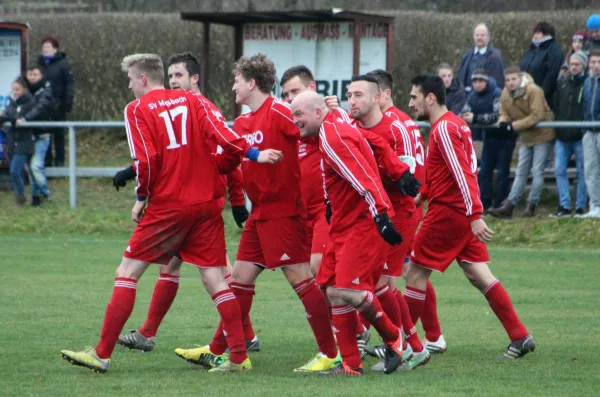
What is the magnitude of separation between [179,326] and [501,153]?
737 centimetres

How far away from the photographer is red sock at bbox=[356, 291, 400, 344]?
737 cm

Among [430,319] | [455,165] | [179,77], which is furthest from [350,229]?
[179,77]

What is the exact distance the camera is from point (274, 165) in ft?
26.4

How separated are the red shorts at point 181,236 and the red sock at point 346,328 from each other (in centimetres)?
92

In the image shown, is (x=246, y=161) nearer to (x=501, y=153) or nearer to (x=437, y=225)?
(x=437, y=225)

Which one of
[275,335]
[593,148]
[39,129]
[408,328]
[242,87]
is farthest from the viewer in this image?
[39,129]

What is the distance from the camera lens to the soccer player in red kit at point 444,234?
26.9 feet

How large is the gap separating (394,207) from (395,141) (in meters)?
0.47

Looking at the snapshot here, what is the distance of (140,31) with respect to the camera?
23.3m

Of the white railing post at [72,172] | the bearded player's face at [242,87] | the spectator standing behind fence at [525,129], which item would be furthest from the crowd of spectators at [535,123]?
the bearded player's face at [242,87]

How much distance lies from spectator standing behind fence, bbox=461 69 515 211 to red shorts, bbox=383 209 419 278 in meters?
7.67

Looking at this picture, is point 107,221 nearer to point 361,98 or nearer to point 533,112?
point 533,112

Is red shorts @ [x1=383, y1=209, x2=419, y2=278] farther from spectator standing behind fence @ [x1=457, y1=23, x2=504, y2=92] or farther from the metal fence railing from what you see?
spectator standing behind fence @ [x1=457, y1=23, x2=504, y2=92]

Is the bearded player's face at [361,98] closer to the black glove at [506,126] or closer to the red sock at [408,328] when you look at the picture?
the red sock at [408,328]
